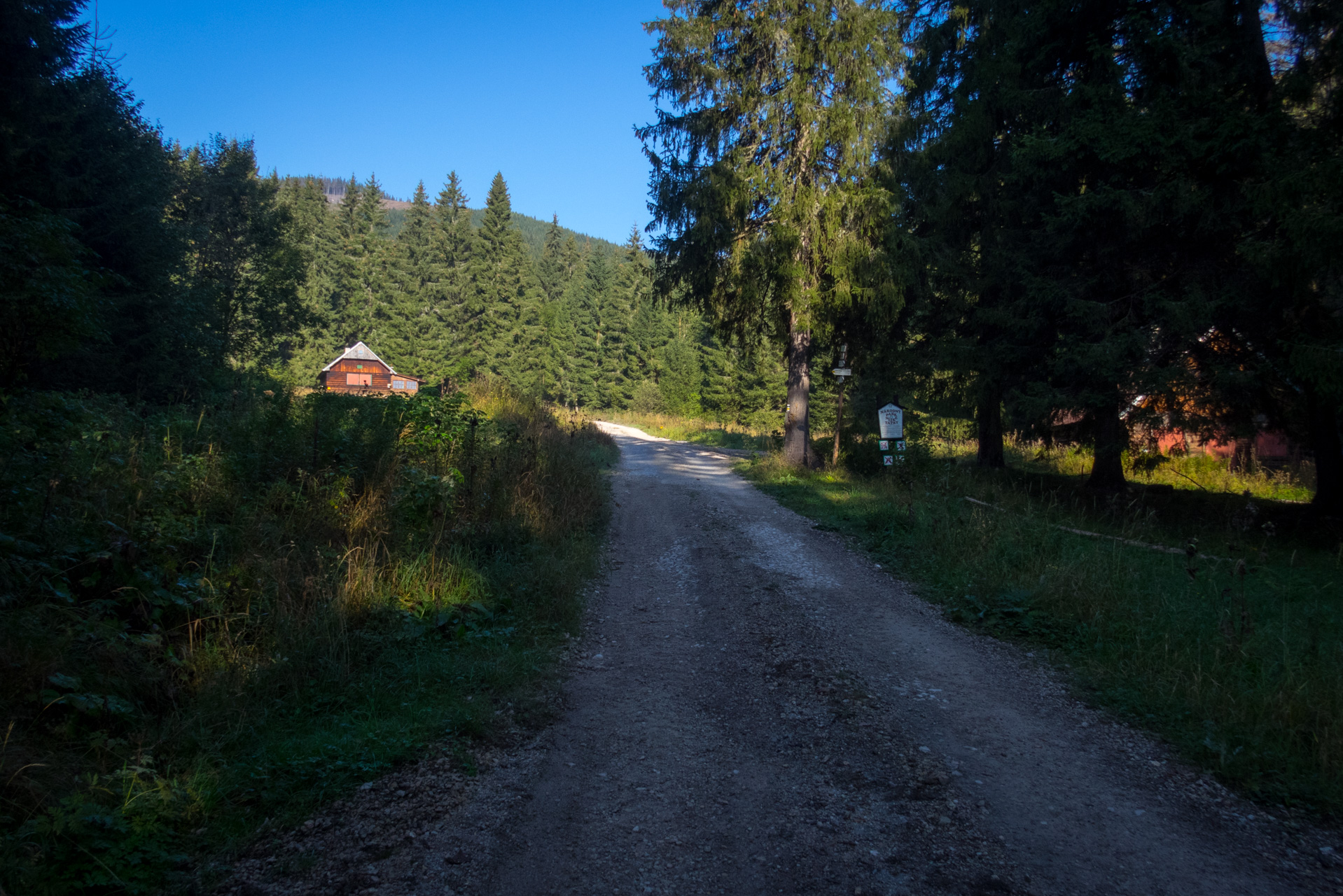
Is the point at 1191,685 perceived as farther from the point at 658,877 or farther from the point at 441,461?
the point at 441,461

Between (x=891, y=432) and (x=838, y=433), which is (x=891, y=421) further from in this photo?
(x=838, y=433)

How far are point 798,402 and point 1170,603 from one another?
12.8 m

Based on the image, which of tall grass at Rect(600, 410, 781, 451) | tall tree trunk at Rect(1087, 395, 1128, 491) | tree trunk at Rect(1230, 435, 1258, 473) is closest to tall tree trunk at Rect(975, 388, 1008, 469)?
tall tree trunk at Rect(1087, 395, 1128, 491)

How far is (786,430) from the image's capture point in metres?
19.2

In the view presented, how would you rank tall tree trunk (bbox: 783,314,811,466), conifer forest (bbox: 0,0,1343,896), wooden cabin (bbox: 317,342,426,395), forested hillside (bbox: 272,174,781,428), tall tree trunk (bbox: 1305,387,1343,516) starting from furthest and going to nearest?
1. forested hillside (bbox: 272,174,781,428)
2. wooden cabin (bbox: 317,342,426,395)
3. tall tree trunk (bbox: 783,314,811,466)
4. tall tree trunk (bbox: 1305,387,1343,516)
5. conifer forest (bbox: 0,0,1343,896)

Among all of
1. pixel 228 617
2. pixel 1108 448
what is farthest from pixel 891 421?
pixel 228 617

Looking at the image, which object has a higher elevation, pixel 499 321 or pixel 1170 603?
pixel 499 321

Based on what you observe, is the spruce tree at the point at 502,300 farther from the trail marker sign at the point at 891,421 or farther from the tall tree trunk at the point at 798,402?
the trail marker sign at the point at 891,421

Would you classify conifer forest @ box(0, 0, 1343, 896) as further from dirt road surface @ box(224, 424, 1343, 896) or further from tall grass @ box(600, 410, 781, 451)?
tall grass @ box(600, 410, 781, 451)

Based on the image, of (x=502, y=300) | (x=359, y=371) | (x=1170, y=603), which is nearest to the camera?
(x=1170, y=603)

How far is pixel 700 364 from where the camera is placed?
5900cm

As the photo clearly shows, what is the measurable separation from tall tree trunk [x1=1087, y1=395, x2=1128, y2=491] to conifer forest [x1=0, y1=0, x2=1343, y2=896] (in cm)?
10

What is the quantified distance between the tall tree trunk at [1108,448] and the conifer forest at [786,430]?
0.33ft

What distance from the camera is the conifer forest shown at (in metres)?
3.91
